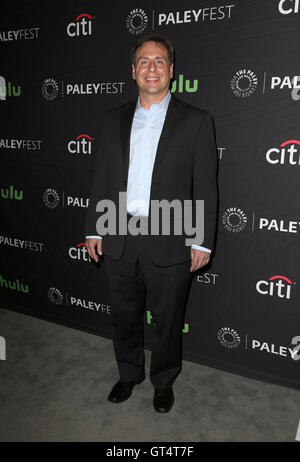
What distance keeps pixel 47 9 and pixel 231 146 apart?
5.28 ft

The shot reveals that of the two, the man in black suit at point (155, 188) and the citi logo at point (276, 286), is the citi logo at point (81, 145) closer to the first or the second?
the man in black suit at point (155, 188)

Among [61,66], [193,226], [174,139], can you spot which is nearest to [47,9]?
[61,66]

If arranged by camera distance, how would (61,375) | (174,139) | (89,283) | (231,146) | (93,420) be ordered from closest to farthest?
(174,139)
(93,420)
(231,146)
(61,375)
(89,283)

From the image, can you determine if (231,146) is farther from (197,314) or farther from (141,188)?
(197,314)

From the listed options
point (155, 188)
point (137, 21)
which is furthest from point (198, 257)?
point (137, 21)

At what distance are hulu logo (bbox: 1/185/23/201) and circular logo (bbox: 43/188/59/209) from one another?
26cm

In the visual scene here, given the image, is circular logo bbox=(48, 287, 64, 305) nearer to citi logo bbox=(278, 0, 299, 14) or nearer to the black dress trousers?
the black dress trousers

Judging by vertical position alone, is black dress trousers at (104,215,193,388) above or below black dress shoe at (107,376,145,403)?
above

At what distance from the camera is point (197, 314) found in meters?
2.53

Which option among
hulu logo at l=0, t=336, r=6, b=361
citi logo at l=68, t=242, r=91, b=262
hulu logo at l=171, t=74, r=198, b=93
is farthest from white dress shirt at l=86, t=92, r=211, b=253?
hulu logo at l=0, t=336, r=6, b=361

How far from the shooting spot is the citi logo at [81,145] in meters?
2.60

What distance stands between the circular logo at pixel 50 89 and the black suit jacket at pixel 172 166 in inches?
34.9

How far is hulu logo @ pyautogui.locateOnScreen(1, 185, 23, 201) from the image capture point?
9.84 feet
